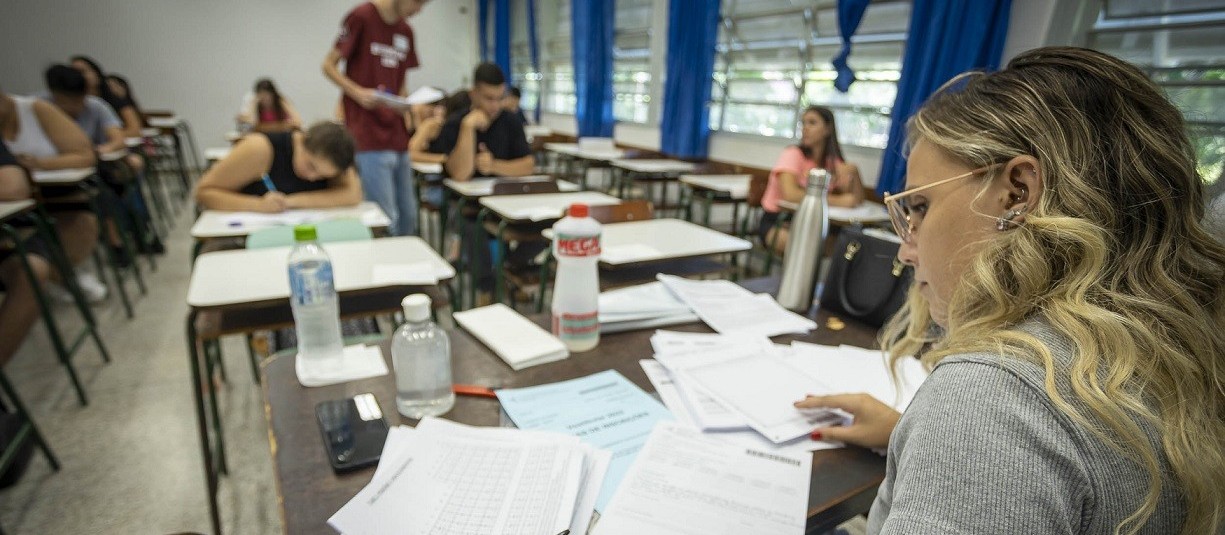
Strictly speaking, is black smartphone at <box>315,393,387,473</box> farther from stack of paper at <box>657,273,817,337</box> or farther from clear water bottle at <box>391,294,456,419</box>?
stack of paper at <box>657,273,817,337</box>

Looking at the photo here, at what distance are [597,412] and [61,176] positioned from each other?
3.43m

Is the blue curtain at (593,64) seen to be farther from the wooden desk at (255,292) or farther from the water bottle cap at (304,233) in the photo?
the water bottle cap at (304,233)

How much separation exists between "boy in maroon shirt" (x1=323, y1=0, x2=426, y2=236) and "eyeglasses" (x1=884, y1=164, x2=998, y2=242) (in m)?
2.69

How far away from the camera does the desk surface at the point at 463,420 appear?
68cm

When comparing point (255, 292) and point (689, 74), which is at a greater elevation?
point (689, 74)

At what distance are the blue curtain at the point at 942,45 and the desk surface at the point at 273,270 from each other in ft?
8.07

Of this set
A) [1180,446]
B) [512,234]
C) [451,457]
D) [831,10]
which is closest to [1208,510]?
[1180,446]

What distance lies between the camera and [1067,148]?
1.63 ft

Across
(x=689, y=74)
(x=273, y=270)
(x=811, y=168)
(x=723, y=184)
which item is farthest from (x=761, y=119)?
(x=273, y=270)

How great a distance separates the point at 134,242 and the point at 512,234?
325cm

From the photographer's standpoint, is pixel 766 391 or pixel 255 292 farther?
pixel 255 292

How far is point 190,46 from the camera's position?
24.7ft

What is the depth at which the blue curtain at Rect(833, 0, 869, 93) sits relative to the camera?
3570mm

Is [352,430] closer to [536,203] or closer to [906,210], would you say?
[906,210]
